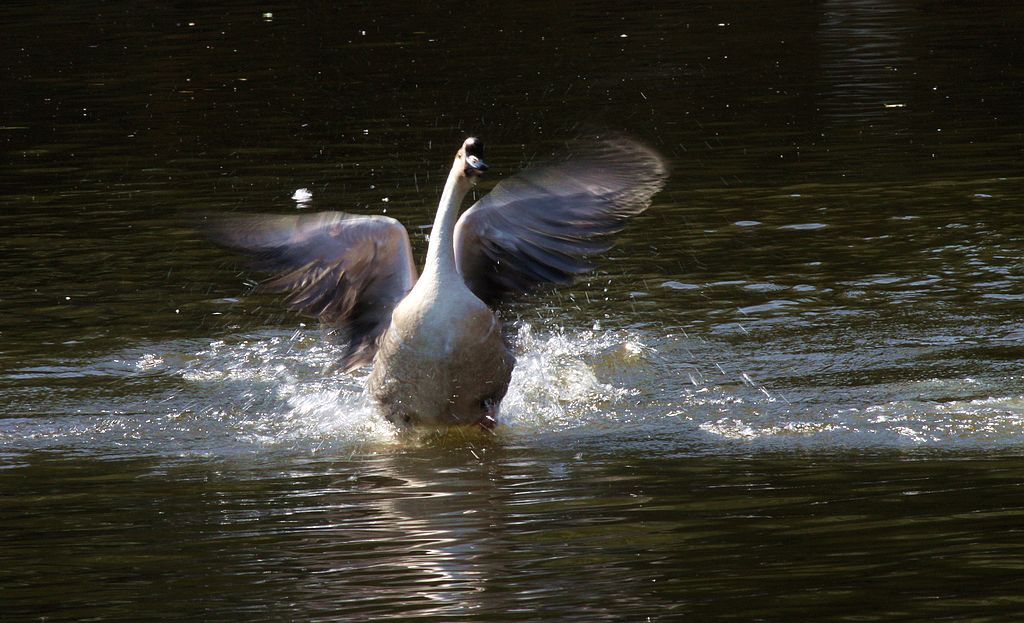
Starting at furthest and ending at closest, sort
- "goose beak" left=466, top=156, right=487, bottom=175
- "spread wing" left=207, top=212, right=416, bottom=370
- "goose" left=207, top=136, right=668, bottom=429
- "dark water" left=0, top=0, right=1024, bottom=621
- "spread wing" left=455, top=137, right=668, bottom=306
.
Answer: "spread wing" left=455, top=137, right=668, bottom=306 → "spread wing" left=207, top=212, right=416, bottom=370 → "goose" left=207, top=136, right=668, bottom=429 → "goose beak" left=466, top=156, right=487, bottom=175 → "dark water" left=0, top=0, right=1024, bottom=621

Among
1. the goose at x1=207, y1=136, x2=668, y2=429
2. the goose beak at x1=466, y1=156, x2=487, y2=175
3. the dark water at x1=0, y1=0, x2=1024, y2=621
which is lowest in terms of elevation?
the dark water at x1=0, y1=0, x2=1024, y2=621

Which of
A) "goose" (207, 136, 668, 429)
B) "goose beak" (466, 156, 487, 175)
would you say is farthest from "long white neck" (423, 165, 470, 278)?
"goose beak" (466, 156, 487, 175)

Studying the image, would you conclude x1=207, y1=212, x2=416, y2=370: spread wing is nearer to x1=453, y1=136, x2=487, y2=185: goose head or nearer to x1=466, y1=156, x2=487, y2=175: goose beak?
x1=453, y1=136, x2=487, y2=185: goose head

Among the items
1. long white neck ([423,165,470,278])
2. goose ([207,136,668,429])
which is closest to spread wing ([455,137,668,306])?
goose ([207,136,668,429])

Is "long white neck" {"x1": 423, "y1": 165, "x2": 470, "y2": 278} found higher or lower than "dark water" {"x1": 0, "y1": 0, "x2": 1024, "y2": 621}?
higher

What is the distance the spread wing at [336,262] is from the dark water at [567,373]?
322mm

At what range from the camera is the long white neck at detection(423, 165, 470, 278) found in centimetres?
786

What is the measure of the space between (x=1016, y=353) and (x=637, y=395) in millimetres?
2090

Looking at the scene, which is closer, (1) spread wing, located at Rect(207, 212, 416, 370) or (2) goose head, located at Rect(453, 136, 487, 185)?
(2) goose head, located at Rect(453, 136, 487, 185)

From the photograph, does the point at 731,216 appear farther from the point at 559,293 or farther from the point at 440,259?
the point at 440,259

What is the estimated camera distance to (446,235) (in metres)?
7.91

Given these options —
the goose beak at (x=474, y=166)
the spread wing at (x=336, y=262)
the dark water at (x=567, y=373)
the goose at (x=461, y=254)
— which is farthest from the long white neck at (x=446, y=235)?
the dark water at (x=567, y=373)

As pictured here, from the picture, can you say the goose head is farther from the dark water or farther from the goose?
the dark water

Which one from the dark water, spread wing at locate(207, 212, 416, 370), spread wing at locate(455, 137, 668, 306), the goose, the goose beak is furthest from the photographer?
spread wing at locate(455, 137, 668, 306)
